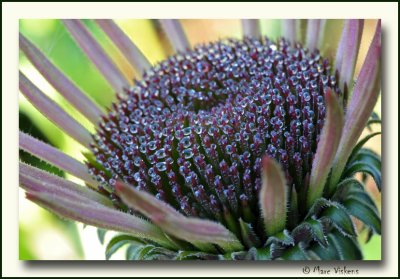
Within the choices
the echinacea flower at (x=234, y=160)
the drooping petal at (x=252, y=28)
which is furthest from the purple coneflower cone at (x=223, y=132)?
the drooping petal at (x=252, y=28)

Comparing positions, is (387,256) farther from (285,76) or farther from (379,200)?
(285,76)

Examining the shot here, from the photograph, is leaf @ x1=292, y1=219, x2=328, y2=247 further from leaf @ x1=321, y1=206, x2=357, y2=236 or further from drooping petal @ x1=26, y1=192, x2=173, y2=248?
drooping petal @ x1=26, y1=192, x2=173, y2=248

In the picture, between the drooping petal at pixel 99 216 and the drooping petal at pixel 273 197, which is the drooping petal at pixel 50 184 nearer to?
the drooping petal at pixel 99 216

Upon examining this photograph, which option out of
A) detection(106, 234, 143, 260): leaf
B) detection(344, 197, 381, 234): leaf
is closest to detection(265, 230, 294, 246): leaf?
detection(344, 197, 381, 234): leaf

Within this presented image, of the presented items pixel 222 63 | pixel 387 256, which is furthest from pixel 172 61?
pixel 387 256

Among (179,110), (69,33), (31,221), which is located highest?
(69,33)

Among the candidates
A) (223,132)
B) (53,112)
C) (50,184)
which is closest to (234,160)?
(223,132)

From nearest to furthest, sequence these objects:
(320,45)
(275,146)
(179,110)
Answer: (275,146) < (179,110) < (320,45)
